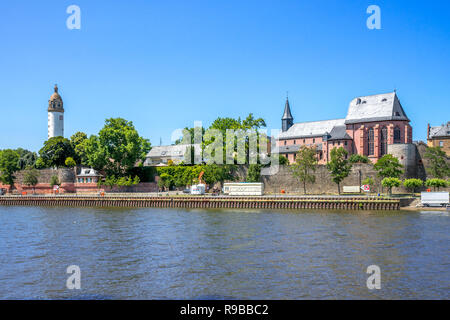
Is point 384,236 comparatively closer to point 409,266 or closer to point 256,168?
point 409,266

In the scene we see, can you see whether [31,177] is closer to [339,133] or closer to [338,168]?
[338,168]

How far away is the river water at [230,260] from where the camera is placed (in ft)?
61.6

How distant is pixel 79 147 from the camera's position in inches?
4326

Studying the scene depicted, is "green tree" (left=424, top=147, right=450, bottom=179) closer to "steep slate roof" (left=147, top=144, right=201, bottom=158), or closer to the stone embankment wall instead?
the stone embankment wall

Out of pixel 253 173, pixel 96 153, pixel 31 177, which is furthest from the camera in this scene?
pixel 31 177

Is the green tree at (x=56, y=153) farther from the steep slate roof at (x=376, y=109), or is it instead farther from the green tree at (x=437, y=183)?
the green tree at (x=437, y=183)

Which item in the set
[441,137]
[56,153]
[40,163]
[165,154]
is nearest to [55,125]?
[40,163]

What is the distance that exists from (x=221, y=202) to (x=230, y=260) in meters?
40.8

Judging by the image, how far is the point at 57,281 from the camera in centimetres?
2062

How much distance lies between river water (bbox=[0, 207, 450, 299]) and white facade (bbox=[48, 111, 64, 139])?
88.7m

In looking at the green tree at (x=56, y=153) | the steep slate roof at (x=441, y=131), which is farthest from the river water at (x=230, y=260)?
the steep slate roof at (x=441, y=131)

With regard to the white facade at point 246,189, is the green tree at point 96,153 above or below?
above

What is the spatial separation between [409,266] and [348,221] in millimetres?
20108

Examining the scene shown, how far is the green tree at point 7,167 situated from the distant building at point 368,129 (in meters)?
76.6
